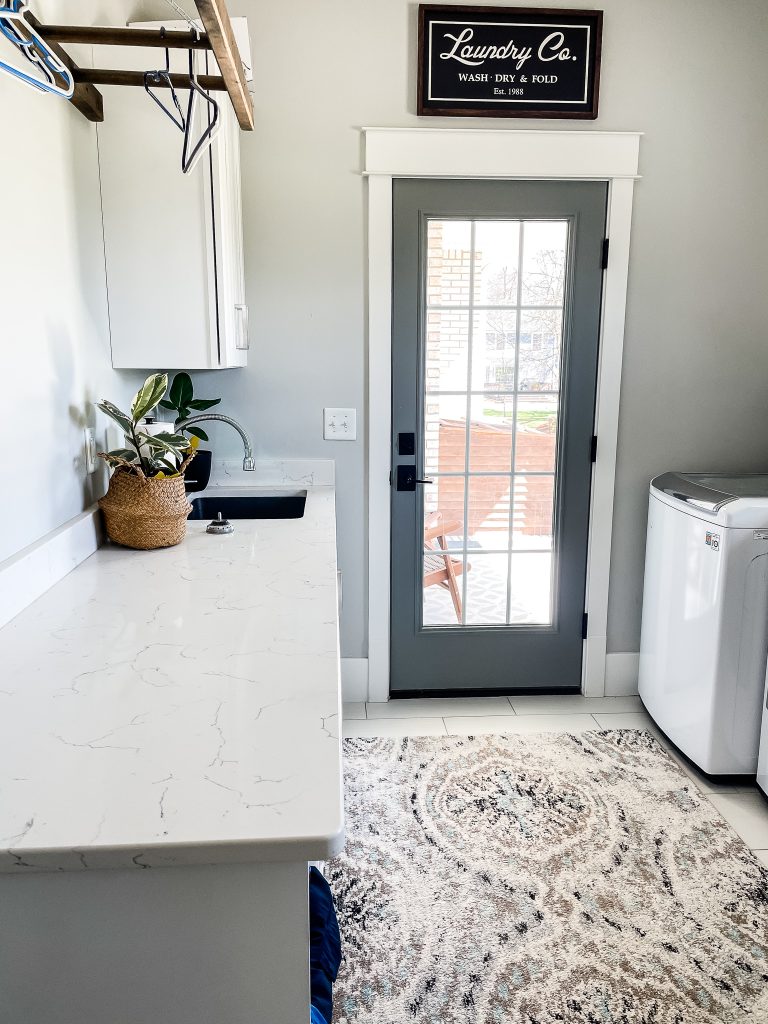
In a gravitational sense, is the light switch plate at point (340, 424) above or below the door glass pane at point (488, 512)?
above

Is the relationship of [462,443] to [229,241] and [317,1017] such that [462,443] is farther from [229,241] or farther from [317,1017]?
[317,1017]

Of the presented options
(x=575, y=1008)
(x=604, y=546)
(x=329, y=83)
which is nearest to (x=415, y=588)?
(x=604, y=546)

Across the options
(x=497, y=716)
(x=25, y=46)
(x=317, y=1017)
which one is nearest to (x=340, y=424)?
(x=497, y=716)

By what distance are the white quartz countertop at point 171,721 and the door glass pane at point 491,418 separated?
1348mm

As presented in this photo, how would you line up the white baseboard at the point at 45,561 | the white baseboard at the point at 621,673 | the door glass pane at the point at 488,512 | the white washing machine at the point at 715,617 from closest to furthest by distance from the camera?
the white baseboard at the point at 45,561 < the white washing machine at the point at 715,617 < the door glass pane at the point at 488,512 < the white baseboard at the point at 621,673

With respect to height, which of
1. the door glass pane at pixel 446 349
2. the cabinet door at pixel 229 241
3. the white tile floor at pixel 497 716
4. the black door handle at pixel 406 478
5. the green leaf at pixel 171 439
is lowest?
the white tile floor at pixel 497 716

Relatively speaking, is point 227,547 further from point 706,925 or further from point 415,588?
point 706,925

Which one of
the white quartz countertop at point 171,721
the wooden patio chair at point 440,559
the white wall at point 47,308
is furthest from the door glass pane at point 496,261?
the white quartz countertop at point 171,721

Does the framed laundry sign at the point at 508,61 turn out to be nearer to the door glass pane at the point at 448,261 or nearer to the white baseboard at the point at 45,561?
the door glass pane at the point at 448,261

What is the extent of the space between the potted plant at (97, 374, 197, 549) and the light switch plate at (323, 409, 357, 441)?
38.2 inches

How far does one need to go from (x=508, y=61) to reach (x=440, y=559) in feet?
5.87

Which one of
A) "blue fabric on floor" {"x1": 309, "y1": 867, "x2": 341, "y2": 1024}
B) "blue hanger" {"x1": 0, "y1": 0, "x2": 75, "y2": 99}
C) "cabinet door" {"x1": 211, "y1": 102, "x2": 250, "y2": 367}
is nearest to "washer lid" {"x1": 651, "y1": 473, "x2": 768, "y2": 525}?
"cabinet door" {"x1": 211, "y1": 102, "x2": 250, "y2": 367}

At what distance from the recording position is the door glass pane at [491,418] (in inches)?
110

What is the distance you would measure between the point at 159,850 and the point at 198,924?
0.12 metres
